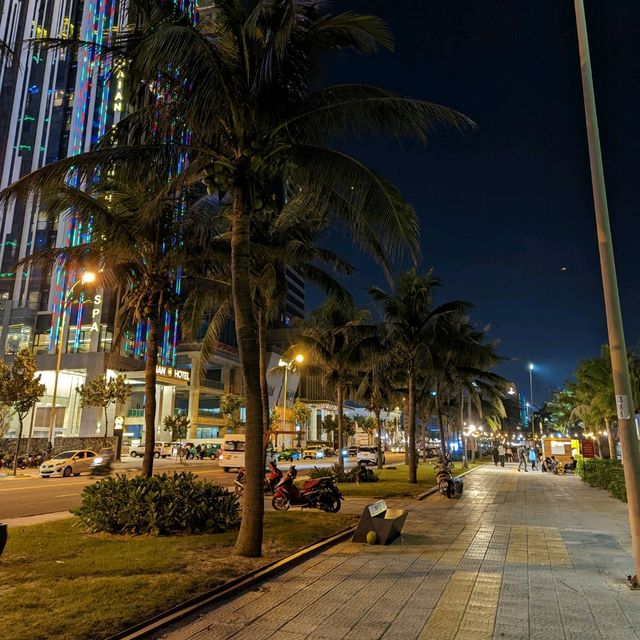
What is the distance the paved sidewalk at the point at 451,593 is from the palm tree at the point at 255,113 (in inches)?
77.5

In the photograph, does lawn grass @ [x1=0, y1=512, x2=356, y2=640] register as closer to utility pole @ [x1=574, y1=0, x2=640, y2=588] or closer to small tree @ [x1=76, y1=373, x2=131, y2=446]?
utility pole @ [x1=574, y1=0, x2=640, y2=588]

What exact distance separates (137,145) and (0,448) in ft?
108

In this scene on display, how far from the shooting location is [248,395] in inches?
331

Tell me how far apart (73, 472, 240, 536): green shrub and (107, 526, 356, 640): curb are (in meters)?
2.11

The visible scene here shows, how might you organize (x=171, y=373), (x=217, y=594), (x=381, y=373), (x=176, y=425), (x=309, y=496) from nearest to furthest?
(x=217, y=594)
(x=309, y=496)
(x=381, y=373)
(x=176, y=425)
(x=171, y=373)

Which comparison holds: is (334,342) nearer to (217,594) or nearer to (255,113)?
(255,113)

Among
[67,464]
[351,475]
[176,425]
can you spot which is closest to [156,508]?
[351,475]

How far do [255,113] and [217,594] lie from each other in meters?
6.94

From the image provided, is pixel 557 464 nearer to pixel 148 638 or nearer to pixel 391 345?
pixel 391 345

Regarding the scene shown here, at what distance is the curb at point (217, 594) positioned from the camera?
16.3ft

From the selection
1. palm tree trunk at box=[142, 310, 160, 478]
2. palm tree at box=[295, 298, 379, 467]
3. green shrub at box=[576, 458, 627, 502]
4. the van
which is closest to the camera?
palm tree trunk at box=[142, 310, 160, 478]

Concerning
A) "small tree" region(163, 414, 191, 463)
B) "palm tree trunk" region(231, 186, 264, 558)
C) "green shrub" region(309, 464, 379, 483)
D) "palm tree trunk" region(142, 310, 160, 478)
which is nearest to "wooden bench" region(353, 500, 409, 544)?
"palm tree trunk" region(231, 186, 264, 558)

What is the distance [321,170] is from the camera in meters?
8.91

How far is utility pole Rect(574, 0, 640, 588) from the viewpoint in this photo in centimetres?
685
